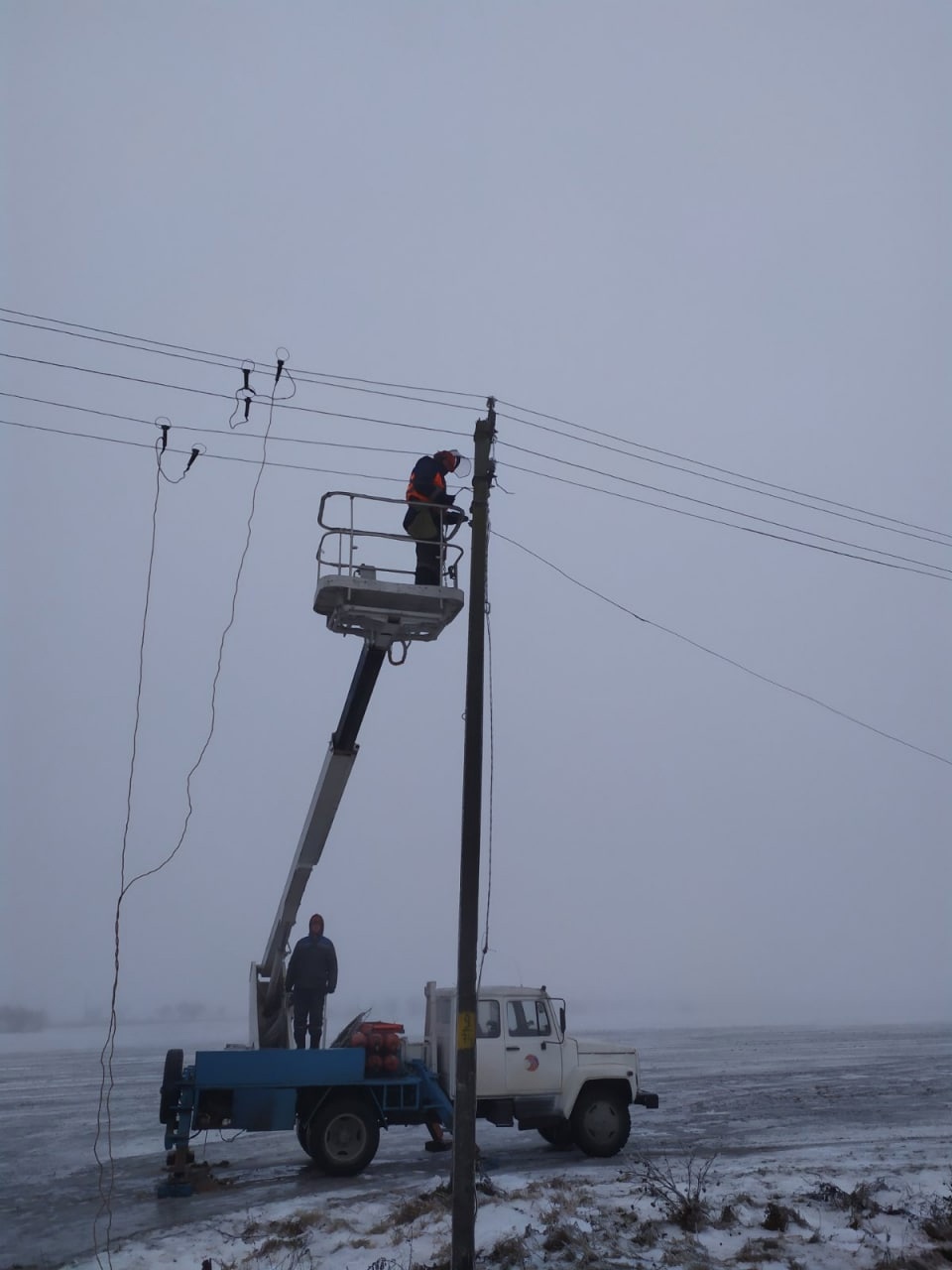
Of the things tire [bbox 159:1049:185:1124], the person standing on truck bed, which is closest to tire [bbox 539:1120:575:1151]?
the person standing on truck bed

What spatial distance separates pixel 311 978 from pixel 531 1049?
321 centimetres

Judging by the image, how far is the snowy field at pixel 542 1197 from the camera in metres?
10.2

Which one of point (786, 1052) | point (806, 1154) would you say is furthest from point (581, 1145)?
point (786, 1052)

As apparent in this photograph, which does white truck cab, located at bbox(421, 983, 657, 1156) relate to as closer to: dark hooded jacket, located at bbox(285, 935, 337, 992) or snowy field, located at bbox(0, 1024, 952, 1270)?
snowy field, located at bbox(0, 1024, 952, 1270)

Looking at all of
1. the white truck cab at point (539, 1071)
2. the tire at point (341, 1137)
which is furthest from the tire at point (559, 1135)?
the tire at point (341, 1137)

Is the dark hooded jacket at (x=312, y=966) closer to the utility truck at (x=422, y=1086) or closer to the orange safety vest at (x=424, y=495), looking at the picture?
the utility truck at (x=422, y=1086)

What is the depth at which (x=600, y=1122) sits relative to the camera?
15688 mm

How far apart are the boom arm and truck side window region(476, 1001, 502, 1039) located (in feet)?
8.96

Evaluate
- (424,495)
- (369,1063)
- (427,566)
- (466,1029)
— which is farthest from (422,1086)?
(424,495)

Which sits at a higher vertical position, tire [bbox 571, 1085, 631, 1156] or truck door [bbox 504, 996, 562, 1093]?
truck door [bbox 504, 996, 562, 1093]

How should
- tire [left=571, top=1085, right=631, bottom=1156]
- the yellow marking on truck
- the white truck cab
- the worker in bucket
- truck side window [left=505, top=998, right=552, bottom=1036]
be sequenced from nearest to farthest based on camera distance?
1. the yellow marking on truck
2. the worker in bucket
3. the white truck cab
4. tire [left=571, top=1085, right=631, bottom=1156]
5. truck side window [left=505, top=998, right=552, bottom=1036]

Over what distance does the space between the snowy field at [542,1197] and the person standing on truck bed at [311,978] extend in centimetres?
178

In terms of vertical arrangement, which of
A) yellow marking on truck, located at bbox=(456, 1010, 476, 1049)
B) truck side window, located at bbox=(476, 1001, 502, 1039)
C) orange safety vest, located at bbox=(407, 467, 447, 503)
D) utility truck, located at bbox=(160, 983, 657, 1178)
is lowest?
utility truck, located at bbox=(160, 983, 657, 1178)

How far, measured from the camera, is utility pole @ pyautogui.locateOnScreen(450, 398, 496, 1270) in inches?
375
